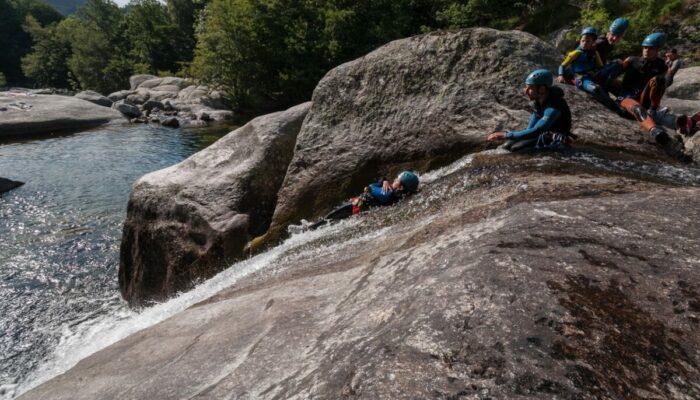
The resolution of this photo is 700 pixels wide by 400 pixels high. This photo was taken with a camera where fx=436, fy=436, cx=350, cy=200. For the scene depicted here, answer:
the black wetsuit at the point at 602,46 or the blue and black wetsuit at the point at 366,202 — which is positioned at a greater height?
the black wetsuit at the point at 602,46

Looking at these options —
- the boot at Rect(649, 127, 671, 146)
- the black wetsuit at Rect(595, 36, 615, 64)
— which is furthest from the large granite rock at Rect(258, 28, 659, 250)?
the black wetsuit at Rect(595, 36, 615, 64)

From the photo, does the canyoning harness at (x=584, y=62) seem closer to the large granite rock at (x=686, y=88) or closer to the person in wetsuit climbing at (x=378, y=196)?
the person in wetsuit climbing at (x=378, y=196)

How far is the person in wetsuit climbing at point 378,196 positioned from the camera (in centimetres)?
707

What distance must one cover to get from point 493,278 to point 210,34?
1239 inches

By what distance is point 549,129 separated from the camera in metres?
6.40

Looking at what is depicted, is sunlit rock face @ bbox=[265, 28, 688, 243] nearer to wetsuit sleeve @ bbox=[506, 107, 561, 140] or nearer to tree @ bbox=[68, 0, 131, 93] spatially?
wetsuit sleeve @ bbox=[506, 107, 561, 140]

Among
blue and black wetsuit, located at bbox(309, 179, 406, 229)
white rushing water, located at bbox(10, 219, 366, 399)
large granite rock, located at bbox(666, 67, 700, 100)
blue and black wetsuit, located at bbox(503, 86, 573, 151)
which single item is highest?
blue and black wetsuit, located at bbox(503, 86, 573, 151)

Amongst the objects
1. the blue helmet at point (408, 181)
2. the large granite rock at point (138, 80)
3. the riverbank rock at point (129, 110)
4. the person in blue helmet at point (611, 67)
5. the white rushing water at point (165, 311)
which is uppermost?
the person in blue helmet at point (611, 67)

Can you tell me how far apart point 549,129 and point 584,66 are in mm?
3161

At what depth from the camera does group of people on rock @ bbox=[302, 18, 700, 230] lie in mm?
6434

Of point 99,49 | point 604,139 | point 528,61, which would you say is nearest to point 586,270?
point 604,139

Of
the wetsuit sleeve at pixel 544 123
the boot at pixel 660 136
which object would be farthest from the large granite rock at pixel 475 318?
the boot at pixel 660 136

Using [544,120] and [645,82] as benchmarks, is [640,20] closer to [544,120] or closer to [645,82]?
[645,82]

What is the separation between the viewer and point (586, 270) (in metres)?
2.94
